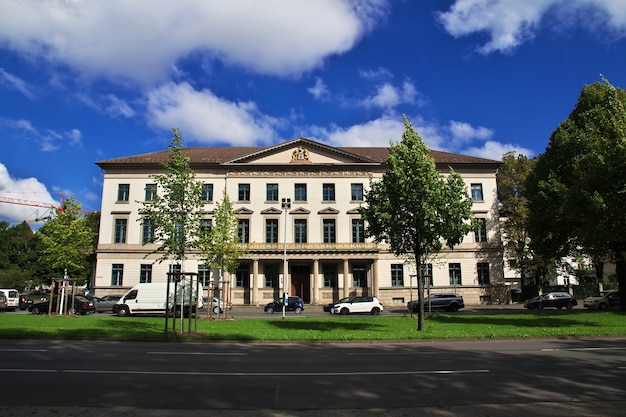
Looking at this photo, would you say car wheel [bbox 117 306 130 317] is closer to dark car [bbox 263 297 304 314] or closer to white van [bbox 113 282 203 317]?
white van [bbox 113 282 203 317]

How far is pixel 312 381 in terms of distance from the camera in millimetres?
9039

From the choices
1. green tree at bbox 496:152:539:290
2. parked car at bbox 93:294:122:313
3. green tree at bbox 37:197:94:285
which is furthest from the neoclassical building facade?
green tree at bbox 37:197:94:285

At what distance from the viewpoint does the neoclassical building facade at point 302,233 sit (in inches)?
1900

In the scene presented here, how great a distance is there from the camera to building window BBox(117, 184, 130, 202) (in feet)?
168

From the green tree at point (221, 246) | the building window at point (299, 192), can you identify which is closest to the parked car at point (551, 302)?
the building window at point (299, 192)

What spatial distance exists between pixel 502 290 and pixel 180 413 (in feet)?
161

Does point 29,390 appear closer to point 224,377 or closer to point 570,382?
point 224,377

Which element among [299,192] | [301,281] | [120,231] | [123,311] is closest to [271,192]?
[299,192]

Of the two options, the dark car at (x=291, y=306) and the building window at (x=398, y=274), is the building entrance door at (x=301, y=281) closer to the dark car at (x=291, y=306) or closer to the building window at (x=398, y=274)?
the building window at (x=398, y=274)

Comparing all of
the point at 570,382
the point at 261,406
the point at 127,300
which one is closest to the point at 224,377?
the point at 261,406

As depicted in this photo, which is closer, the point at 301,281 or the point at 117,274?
the point at 117,274

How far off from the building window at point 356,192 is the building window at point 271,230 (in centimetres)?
881

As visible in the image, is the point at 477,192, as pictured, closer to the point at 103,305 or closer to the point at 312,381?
the point at 103,305

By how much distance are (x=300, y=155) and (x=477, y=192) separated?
20202 mm
